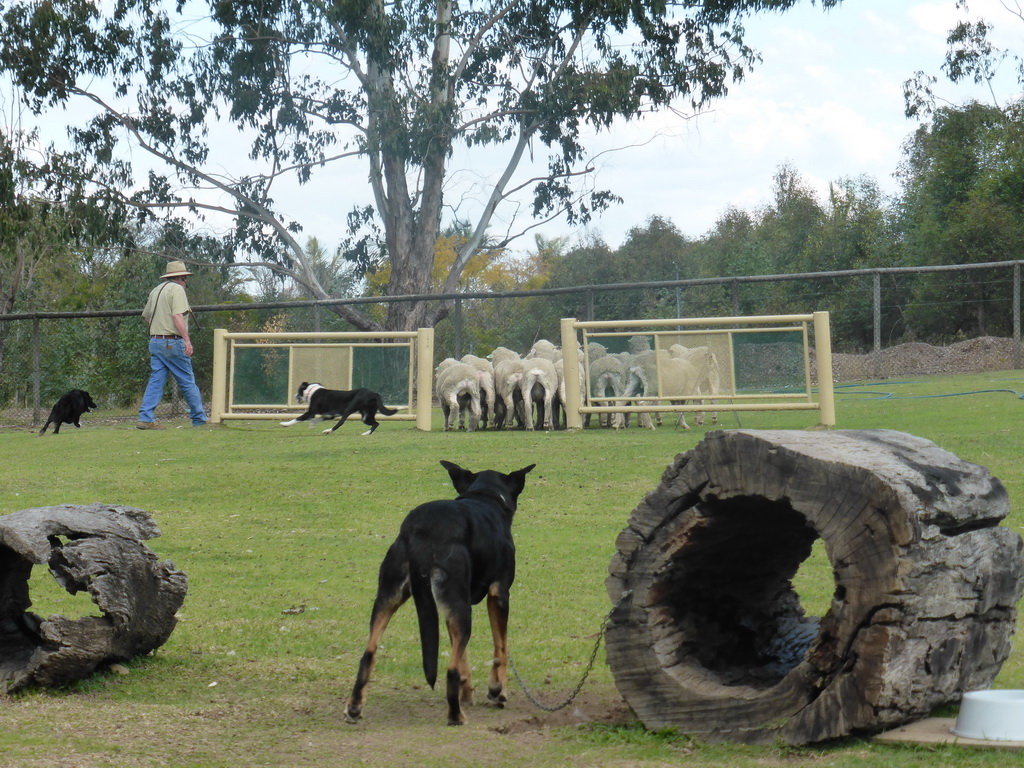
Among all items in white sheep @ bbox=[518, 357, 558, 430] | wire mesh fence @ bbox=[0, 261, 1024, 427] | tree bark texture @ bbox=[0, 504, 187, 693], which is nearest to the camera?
tree bark texture @ bbox=[0, 504, 187, 693]

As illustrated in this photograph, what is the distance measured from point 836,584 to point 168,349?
49.1ft

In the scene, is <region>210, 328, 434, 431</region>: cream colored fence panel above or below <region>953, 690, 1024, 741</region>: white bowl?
above

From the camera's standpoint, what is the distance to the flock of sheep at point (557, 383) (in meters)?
16.0

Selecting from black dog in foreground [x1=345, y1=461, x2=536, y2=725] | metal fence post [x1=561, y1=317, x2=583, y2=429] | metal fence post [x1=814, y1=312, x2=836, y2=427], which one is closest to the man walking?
metal fence post [x1=561, y1=317, x2=583, y2=429]

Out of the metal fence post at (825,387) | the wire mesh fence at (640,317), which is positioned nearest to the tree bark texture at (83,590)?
the metal fence post at (825,387)

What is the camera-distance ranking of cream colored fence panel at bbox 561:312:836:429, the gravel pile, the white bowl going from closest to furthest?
1. the white bowl
2. cream colored fence panel at bbox 561:312:836:429
3. the gravel pile

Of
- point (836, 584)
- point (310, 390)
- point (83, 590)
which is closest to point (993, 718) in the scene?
point (836, 584)

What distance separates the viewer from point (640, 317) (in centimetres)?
2362

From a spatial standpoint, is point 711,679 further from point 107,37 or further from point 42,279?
point 42,279

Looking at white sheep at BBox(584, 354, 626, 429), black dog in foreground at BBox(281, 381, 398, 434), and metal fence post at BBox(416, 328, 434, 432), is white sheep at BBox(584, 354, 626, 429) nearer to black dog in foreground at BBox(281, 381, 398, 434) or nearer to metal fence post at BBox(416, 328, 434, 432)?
metal fence post at BBox(416, 328, 434, 432)

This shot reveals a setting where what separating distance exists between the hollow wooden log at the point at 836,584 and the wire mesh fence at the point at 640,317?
16.0 metres

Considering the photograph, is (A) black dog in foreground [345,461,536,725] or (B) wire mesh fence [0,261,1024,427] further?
(B) wire mesh fence [0,261,1024,427]

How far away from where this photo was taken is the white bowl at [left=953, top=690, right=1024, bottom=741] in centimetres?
419

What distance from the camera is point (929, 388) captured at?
20000 millimetres
